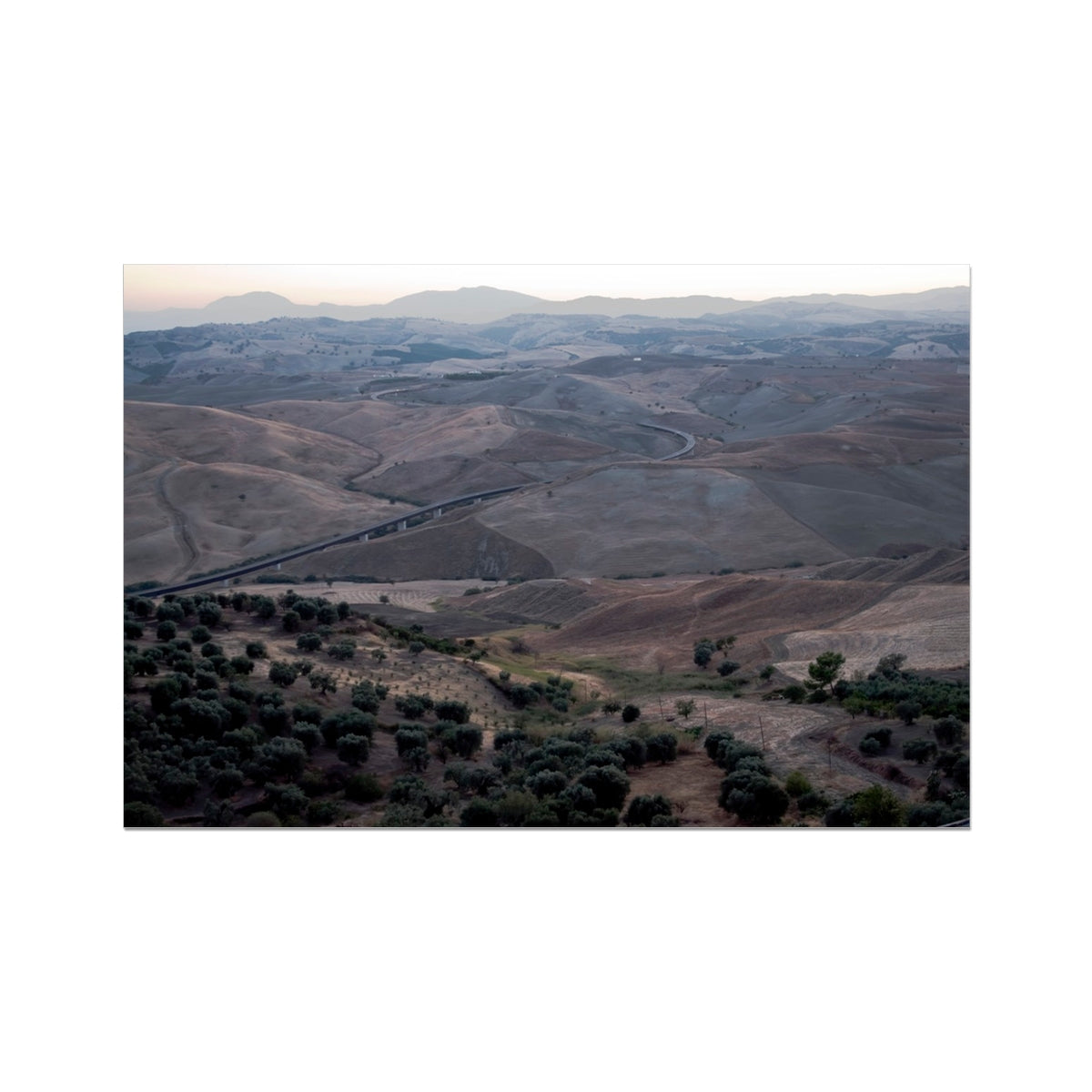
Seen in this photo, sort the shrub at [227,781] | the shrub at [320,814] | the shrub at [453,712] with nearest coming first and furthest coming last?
the shrub at [320,814] < the shrub at [227,781] < the shrub at [453,712]

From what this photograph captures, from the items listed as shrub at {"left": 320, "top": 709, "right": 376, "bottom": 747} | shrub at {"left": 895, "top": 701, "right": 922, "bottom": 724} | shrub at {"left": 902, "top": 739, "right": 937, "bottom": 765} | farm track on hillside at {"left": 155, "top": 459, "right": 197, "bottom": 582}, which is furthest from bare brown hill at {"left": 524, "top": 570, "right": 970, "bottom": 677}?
farm track on hillside at {"left": 155, "top": 459, "right": 197, "bottom": 582}

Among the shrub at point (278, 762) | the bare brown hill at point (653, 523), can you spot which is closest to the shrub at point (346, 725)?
the shrub at point (278, 762)

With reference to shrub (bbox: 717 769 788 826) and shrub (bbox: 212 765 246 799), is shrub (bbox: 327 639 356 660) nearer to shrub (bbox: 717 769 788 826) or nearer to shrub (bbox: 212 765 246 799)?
shrub (bbox: 212 765 246 799)

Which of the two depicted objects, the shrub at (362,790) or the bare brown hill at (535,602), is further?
the bare brown hill at (535,602)

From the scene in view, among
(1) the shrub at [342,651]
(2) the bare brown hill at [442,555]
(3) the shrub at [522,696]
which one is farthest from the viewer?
(2) the bare brown hill at [442,555]

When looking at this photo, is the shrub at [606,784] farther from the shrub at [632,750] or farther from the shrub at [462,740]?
the shrub at [462,740]

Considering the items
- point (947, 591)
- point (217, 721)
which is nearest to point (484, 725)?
point (217, 721)
